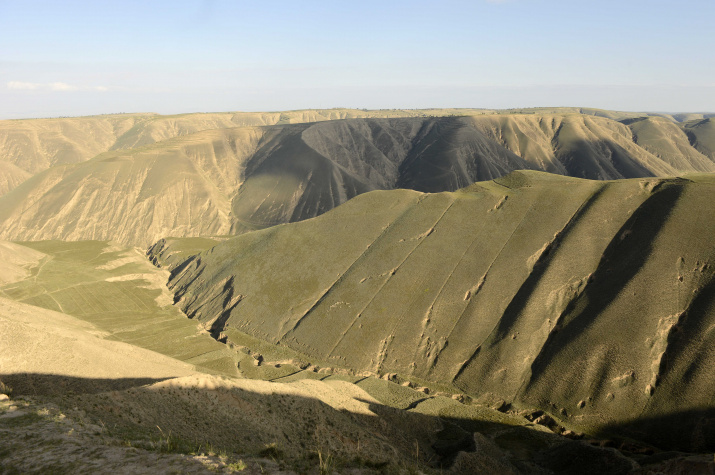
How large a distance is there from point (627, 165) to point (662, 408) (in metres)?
157

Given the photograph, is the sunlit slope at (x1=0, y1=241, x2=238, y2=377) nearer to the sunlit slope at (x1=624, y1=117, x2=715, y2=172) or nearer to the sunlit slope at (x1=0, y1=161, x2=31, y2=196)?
the sunlit slope at (x1=0, y1=161, x2=31, y2=196)

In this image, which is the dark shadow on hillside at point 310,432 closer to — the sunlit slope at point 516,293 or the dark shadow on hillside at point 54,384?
the dark shadow on hillside at point 54,384

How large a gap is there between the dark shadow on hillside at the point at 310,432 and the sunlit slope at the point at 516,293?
4765 millimetres

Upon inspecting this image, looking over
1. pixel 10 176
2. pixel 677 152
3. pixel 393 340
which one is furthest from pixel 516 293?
pixel 10 176

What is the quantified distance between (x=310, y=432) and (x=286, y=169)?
130222 mm

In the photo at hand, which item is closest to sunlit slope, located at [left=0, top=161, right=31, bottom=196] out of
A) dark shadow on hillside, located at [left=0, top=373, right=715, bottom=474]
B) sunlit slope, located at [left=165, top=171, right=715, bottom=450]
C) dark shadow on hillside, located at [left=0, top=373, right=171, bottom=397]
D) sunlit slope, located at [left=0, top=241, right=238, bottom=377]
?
sunlit slope, located at [left=0, top=241, right=238, bottom=377]

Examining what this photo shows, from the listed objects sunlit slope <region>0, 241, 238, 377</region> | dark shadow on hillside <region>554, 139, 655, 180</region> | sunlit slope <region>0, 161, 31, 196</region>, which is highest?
dark shadow on hillside <region>554, 139, 655, 180</region>

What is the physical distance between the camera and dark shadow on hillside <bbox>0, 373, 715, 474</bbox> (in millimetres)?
23875

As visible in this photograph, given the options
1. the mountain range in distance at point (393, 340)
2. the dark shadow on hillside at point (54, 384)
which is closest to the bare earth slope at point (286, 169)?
the mountain range in distance at point (393, 340)

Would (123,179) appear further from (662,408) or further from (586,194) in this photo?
(662,408)

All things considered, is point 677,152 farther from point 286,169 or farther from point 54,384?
point 54,384

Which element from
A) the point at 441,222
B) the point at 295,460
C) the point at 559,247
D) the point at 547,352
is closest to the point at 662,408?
the point at 547,352

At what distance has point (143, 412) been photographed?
82.9ft

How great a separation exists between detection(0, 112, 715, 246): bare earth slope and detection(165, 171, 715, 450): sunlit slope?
6043 centimetres
